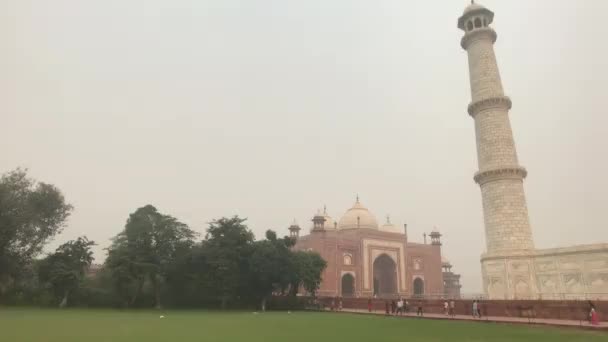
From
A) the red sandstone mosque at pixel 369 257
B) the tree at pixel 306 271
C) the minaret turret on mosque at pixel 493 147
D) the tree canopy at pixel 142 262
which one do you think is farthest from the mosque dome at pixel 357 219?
the minaret turret on mosque at pixel 493 147

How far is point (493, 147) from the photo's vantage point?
2500cm

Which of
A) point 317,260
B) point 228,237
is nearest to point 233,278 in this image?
point 228,237

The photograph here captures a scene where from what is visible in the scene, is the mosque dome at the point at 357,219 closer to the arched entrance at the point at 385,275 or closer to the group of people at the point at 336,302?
the arched entrance at the point at 385,275

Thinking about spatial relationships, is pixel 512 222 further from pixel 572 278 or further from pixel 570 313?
pixel 570 313

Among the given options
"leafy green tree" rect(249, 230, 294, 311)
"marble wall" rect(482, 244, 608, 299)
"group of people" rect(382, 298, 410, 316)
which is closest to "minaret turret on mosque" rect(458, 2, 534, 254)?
"marble wall" rect(482, 244, 608, 299)

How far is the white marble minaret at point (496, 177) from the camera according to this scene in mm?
23016

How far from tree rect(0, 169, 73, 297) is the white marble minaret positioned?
2707cm

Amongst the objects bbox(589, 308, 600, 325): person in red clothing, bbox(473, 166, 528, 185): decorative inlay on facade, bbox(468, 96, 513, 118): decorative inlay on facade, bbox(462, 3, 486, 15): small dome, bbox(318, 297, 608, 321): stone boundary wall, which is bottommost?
bbox(589, 308, 600, 325): person in red clothing

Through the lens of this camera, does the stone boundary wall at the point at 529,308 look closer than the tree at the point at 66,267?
Yes

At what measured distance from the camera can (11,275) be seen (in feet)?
99.8

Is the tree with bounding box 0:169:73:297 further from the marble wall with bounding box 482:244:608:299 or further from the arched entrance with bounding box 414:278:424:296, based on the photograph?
the arched entrance with bounding box 414:278:424:296

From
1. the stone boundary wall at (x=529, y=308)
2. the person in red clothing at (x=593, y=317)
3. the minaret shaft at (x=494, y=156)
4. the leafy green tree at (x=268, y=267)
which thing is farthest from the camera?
the leafy green tree at (x=268, y=267)

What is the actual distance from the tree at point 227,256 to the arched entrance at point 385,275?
20328 mm

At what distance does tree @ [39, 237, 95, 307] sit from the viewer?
1143 inches
